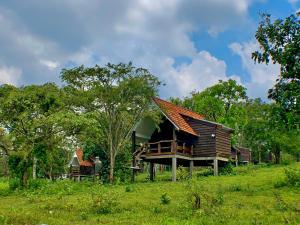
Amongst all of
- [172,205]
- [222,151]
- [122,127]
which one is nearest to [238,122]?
[222,151]

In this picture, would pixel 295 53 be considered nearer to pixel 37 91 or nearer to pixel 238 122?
pixel 37 91

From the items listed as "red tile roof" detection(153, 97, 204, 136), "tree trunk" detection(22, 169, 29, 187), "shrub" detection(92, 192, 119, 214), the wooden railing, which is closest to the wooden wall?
the wooden railing

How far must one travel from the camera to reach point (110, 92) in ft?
101

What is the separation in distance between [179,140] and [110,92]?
26.7ft

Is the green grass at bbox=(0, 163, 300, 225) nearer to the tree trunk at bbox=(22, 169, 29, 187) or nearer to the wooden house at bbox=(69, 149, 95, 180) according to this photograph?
the tree trunk at bbox=(22, 169, 29, 187)

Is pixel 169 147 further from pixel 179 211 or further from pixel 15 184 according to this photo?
pixel 179 211

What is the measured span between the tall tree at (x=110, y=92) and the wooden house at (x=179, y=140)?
2.14 meters

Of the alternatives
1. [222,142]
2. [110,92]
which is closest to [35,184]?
[110,92]

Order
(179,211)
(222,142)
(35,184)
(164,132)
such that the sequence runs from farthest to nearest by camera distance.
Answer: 1. (222,142)
2. (164,132)
3. (35,184)
4. (179,211)

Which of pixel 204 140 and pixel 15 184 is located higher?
pixel 204 140

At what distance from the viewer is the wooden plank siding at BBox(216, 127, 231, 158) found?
117 feet

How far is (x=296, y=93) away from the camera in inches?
555

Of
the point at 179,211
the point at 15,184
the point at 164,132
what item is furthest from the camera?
the point at 164,132

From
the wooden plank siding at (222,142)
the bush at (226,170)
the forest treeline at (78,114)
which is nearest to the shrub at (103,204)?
the forest treeline at (78,114)
